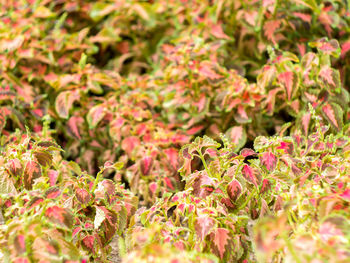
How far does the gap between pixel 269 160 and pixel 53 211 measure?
0.72 meters

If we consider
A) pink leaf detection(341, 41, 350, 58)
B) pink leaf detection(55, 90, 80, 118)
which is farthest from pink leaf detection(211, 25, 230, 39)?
pink leaf detection(55, 90, 80, 118)

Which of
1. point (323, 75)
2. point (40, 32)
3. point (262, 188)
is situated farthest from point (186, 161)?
point (40, 32)

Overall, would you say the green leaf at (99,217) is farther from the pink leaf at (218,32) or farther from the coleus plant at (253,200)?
the pink leaf at (218,32)

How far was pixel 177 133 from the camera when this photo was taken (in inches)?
91.8

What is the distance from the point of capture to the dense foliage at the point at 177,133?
3.95 feet

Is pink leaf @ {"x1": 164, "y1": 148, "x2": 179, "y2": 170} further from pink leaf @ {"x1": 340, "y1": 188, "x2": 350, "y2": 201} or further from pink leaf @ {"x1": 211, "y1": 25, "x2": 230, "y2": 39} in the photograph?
pink leaf @ {"x1": 340, "y1": 188, "x2": 350, "y2": 201}

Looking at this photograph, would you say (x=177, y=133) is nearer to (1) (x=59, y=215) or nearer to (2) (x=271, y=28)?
(2) (x=271, y=28)

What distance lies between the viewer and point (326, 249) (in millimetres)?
977

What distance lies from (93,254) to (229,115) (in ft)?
3.87

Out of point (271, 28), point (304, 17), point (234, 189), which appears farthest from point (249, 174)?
point (304, 17)

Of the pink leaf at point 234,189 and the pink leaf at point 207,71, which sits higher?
the pink leaf at point 234,189

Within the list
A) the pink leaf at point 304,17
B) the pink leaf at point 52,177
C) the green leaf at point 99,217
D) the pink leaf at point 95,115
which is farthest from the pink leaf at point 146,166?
the pink leaf at point 304,17

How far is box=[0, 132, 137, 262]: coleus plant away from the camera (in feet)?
3.66

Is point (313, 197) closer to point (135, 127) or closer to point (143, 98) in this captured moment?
point (135, 127)
